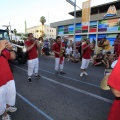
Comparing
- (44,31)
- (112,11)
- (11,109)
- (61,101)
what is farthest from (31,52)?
(44,31)

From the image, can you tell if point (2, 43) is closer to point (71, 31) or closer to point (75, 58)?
point (75, 58)

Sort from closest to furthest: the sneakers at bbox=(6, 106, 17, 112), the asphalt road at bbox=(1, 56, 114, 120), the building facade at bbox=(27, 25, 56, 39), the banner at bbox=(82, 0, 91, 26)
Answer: the asphalt road at bbox=(1, 56, 114, 120), the sneakers at bbox=(6, 106, 17, 112), the banner at bbox=(82, 0, 91, 26), the building facade at bbox=(27, 25, 56, 39)

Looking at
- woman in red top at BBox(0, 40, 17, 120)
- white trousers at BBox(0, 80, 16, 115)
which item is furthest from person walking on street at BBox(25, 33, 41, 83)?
white trousers at BBox(0, 80, 16, 115)

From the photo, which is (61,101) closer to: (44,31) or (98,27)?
(98,27)

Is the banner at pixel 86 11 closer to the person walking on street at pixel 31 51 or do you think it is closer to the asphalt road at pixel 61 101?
the person walking on street at pixel 31 51

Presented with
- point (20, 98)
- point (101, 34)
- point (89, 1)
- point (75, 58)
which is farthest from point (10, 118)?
point (101, 34)

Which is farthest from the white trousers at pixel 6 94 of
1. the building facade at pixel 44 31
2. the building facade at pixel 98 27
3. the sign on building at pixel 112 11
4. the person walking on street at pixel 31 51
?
the building facade at pixel 44 31

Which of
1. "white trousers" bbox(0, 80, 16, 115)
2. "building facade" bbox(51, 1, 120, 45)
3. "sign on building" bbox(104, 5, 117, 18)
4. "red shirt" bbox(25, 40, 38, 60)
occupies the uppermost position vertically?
"sign on building" bbox(104, 5, 117, 18)

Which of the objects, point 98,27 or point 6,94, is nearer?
point 6,94

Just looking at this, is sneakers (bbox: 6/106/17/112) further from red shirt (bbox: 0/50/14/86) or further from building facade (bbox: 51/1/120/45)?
building facade (bbox: 51/1/120/45)

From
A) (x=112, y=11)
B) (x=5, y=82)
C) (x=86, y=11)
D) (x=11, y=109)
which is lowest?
(x=11, y=109)

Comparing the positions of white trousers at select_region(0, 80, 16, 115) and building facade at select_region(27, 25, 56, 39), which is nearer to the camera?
white trousers at select_region(0, 80, 16, 115)

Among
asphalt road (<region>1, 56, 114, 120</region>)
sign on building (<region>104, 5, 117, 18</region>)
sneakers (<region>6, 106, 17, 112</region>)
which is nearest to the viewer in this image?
asphalt road (<region>1, 56, 114, 120</region>)

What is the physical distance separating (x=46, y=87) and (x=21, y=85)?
1040 millimetres
